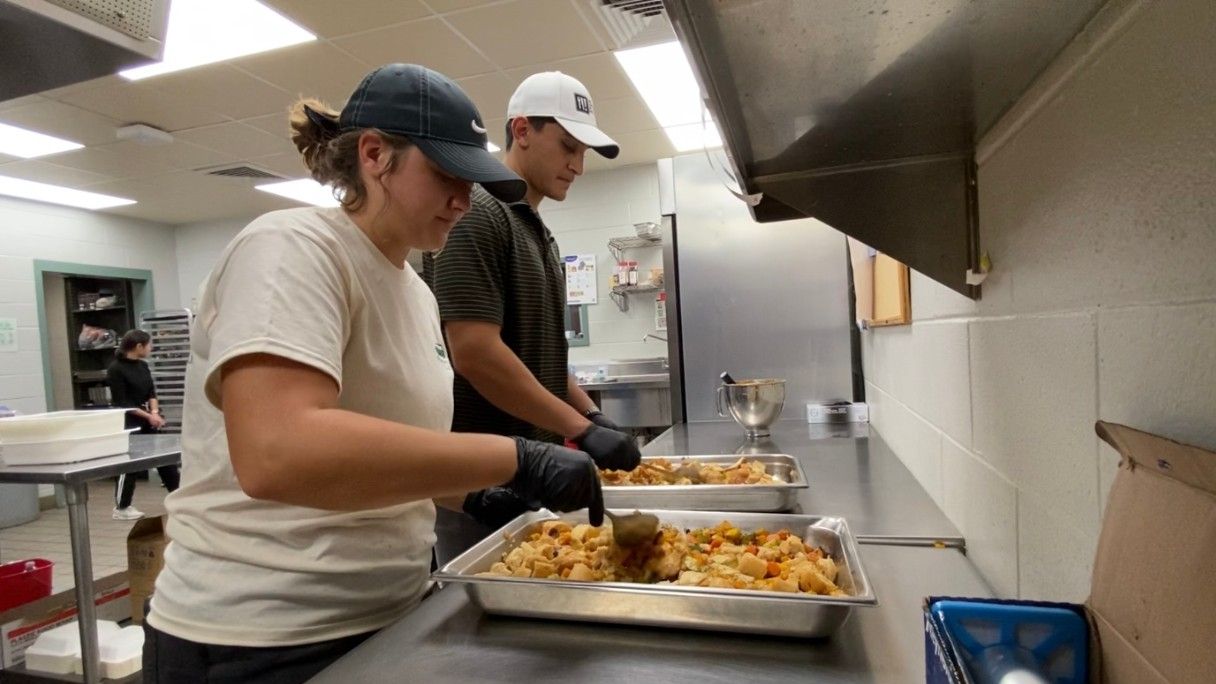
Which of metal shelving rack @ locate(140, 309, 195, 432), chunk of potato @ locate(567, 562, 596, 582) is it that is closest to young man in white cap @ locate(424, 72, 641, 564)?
chunk of potato @ locate(567, 562, 596, 582)

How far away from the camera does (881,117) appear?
2.61 ft

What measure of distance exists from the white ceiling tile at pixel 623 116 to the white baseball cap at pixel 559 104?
8.51 feet

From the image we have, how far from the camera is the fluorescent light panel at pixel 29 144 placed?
4.03 m

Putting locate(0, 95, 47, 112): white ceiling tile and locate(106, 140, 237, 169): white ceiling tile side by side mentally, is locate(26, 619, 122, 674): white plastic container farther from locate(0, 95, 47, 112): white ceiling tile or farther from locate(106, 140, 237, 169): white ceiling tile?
locate(106, 140, 237, 169): white ceiling tile

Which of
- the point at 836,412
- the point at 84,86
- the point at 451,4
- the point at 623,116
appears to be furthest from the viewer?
the point at 623,116

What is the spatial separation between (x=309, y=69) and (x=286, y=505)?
3236mm

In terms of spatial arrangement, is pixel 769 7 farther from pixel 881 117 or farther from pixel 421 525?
pixel 421 525

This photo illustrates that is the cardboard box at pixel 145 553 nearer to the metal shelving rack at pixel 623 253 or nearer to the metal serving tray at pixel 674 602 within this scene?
the metal serving tray at pixel 674 602

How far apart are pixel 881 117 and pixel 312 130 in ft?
2.75

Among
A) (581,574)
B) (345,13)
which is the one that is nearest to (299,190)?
(345,13)

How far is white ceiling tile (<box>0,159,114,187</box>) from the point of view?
4.62 metres

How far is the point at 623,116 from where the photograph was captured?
4.35 m

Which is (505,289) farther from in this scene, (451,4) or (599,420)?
(451,4)

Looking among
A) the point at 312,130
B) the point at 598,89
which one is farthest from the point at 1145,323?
the point at 598,89
